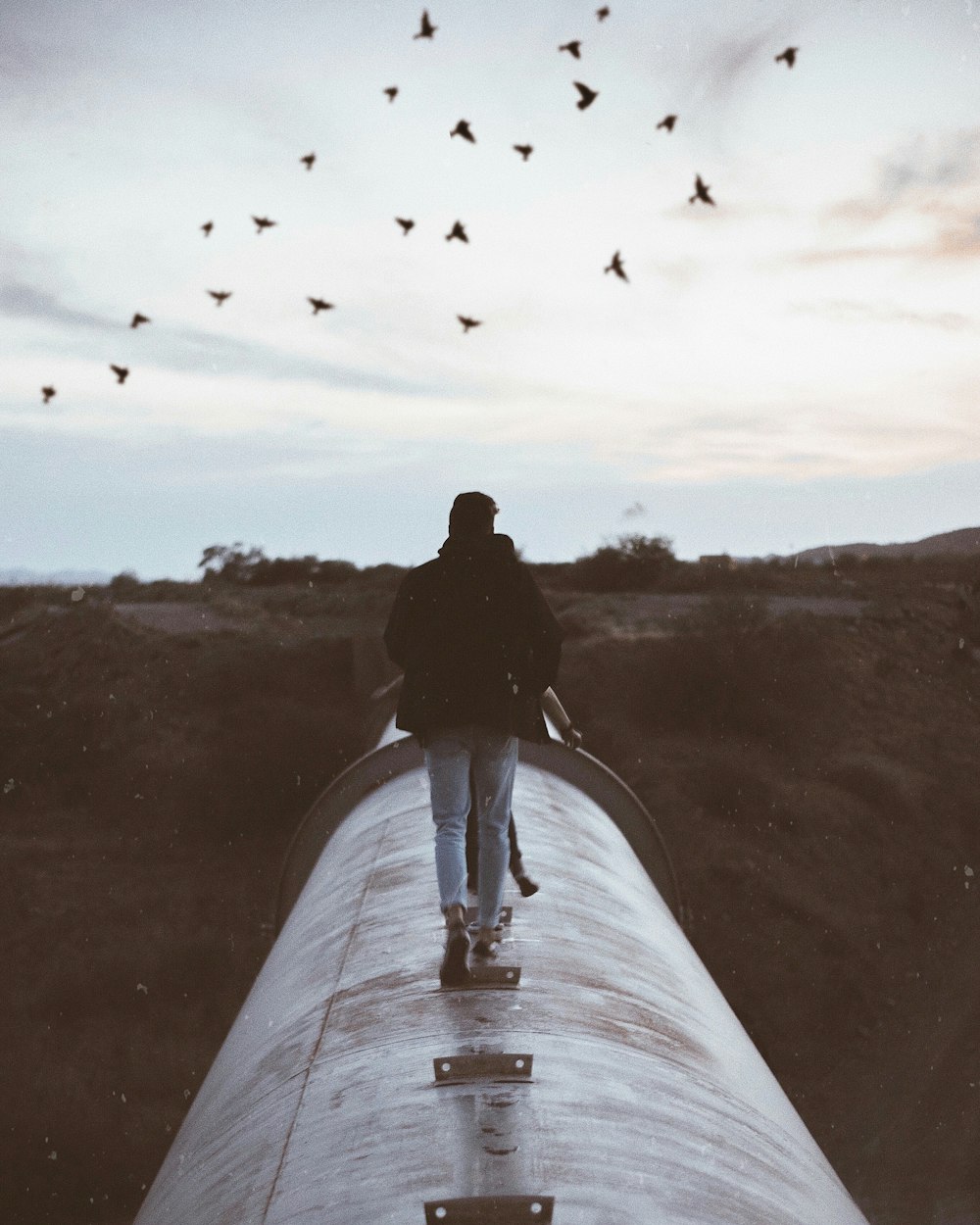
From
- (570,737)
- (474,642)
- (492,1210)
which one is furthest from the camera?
(570,737)

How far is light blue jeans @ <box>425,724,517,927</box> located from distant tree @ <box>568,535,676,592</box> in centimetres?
3392

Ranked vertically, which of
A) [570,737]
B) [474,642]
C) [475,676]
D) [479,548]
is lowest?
[570,737]

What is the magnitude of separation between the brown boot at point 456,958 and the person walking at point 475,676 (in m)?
0.21

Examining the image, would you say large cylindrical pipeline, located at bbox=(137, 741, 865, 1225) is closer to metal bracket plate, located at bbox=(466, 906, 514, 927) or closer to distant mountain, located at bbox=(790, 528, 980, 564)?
metal bracket plate, located at bbox=(466, 906, 514, 927)

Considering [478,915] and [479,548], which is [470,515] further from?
[478,915]

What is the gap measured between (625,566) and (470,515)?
35026mm

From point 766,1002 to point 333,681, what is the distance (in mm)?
12398

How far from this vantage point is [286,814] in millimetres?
19281

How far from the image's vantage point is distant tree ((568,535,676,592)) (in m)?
38.8

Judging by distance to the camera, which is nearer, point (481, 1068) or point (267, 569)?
point (481, 1068)

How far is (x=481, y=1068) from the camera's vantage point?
3324 mm

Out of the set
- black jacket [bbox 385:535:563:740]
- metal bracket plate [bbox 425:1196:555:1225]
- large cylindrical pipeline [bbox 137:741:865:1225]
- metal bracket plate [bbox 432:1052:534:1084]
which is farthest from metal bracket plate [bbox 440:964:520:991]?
metal bracket plate [bbox 425:1196:555:1225]

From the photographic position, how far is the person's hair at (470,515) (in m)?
4.49

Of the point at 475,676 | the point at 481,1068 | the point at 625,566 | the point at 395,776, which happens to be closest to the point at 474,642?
the point at 475,676
